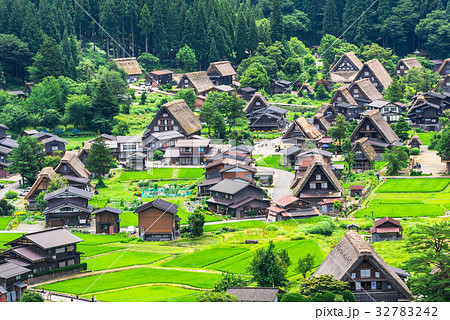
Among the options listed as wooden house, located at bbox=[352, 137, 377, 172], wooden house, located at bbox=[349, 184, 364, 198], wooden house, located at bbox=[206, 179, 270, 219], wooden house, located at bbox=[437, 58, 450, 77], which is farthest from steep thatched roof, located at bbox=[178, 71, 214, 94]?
wooden house, located at bbox=[349, 184, 364, 198]

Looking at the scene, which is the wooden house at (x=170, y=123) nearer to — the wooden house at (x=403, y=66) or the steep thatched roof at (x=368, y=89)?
the steep thatched roof at (x=368, y=89)

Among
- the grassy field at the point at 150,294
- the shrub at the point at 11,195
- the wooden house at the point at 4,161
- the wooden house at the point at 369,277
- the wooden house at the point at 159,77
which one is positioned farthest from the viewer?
the wooden house at the point at 159,77

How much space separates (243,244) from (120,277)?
818cm

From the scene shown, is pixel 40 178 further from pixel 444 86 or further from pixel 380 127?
pixel 444 86

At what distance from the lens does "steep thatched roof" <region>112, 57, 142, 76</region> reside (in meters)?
→ 83.3

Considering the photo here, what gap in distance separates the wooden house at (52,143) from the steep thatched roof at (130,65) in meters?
20.2

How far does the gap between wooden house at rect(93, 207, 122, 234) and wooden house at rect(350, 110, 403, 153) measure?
898 inches

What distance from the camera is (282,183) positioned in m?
56.4

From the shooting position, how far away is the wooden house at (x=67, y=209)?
49.5 meters

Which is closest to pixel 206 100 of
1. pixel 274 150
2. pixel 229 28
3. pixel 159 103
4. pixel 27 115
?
pixel 159 103

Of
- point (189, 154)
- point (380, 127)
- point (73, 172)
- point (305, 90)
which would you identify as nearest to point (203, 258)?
point (73, 172)

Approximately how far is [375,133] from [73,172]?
23.6 metres

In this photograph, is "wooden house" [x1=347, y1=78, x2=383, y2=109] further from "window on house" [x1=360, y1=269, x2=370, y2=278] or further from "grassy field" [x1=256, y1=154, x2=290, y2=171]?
"window on house" [x1=360, y1=269, x2=370, y2=278]

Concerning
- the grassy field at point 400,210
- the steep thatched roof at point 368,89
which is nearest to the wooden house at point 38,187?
the grassy field at point 400,210
